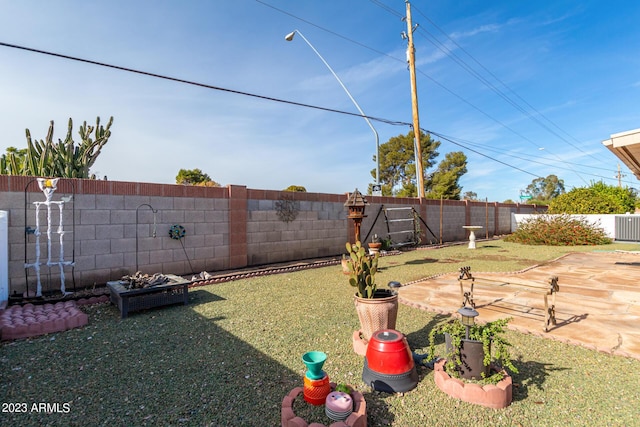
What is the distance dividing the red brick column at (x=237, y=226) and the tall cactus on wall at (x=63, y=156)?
497 centimetres

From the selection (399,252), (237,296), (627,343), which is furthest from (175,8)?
(399,252)

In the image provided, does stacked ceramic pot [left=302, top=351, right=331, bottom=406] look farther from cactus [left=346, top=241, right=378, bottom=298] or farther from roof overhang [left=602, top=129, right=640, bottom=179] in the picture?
roof overhang [left=602, top=129, right=640, bottom=179]

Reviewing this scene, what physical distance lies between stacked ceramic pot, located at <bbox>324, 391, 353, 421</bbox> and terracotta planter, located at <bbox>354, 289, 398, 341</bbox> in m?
1.22

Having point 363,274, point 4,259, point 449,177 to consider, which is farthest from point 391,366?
point 449,177

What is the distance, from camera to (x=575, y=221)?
16.6 meters

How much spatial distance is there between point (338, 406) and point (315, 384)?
303mm

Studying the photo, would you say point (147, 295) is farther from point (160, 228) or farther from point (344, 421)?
point (344, 421)

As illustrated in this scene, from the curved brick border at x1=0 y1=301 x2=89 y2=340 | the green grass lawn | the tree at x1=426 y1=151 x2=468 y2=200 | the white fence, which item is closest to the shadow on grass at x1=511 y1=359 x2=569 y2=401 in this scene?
the green grass lawn

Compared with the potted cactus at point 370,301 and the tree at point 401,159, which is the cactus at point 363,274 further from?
the tree at point 401,159

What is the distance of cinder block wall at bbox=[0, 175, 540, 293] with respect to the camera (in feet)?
18.7

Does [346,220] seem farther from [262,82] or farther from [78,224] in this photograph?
[78,224]

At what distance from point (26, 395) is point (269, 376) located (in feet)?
7.07

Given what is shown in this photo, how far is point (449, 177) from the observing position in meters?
31.9

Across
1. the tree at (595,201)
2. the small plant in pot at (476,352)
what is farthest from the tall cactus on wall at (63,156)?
the tree at (595,201)
